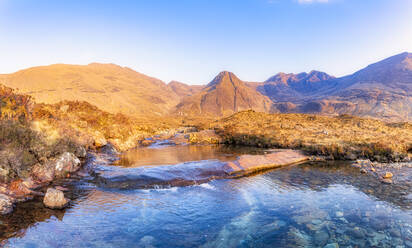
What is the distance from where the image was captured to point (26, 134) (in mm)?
14266

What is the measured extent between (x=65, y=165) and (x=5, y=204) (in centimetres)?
630

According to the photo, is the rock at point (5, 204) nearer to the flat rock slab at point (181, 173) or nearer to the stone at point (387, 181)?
the flat rock slab at point (181, 173)

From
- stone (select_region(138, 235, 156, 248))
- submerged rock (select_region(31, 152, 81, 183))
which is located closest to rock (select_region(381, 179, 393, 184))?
stone (select_region(138, 235, 156, 248))

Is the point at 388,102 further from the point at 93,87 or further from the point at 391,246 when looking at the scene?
the point at 93,87

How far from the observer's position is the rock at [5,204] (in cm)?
909

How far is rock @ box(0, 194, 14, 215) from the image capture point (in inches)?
358

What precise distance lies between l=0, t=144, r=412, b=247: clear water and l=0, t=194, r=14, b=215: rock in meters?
0.33

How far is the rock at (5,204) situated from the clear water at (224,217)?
330mm

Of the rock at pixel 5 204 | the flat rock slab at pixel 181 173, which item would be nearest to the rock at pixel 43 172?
the flat rock slab at pixel 181 173

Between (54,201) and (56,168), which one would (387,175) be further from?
(56,168)

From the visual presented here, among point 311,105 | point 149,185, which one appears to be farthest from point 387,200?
point 311,105

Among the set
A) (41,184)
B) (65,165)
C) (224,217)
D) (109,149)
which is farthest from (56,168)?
(224,217)

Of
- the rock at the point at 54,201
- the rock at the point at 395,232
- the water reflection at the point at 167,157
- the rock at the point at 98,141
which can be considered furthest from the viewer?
the rock at the point at 98,141

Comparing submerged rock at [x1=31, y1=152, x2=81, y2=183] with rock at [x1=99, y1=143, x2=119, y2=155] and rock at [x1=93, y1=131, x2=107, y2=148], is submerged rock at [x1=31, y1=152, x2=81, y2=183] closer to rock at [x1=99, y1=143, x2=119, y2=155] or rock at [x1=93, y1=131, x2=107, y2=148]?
rock at [x1=99, y1=143, x2=119, y2=155]
